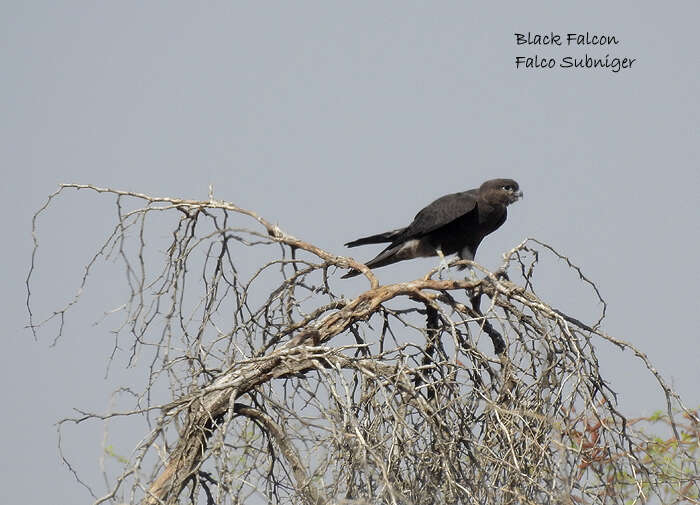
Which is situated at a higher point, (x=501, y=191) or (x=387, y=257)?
(x=501, y=191)

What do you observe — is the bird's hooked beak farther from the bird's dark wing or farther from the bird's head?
the bird's dark wing

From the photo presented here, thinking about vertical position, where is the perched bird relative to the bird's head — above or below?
below

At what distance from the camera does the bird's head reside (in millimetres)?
6383

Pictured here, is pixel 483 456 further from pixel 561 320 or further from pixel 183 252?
pixel 183 252

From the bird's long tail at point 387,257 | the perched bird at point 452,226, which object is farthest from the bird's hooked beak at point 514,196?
the bird's long tail at point 387,257

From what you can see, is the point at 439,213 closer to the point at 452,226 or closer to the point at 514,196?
the point at 452,226

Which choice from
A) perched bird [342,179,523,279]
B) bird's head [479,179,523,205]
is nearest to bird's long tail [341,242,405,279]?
perched bird [342,179,523,279]

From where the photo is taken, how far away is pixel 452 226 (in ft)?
20.5

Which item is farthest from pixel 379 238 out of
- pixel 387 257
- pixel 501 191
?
pixel 501 191

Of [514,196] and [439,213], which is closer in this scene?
[439,213]

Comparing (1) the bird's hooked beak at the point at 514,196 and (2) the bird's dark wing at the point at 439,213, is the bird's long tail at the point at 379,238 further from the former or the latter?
(1) the bird's hooked beak at the point at 514,196

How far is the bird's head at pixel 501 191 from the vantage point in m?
6.38

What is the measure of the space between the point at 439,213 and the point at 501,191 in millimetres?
576

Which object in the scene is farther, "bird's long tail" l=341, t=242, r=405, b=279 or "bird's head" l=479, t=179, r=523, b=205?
"bird's head" l=479, t=179, r=523, b=205
